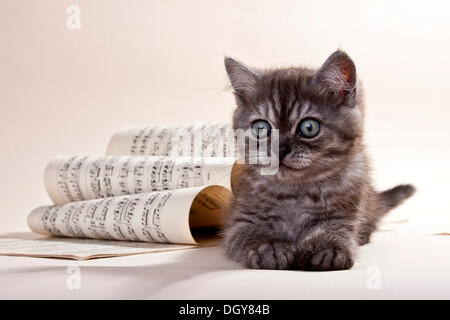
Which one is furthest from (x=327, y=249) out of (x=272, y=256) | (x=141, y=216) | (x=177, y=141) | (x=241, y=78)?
(x=177, y=141)

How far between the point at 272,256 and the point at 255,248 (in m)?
0.10

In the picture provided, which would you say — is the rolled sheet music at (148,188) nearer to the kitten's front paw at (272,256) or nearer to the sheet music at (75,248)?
the sheet music at (75,248)

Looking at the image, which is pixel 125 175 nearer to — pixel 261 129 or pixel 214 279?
pixel 261 129

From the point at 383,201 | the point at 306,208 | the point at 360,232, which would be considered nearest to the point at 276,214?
the point at 306,208

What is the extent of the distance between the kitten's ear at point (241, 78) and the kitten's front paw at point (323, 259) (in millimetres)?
612

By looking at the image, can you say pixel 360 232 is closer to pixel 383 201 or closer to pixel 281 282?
pixel 383 201

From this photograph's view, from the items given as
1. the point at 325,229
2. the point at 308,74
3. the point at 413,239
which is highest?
the point at 308,74

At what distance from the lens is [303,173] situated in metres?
1.97

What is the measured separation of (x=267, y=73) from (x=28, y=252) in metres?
1.08

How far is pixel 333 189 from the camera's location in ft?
6.93

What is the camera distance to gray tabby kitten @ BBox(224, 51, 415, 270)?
1.90 m

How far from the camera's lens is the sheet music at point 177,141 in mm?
2781

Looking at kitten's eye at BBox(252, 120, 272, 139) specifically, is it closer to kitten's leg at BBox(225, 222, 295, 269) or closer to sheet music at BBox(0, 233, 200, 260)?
A: kitten's leg at BBox(225, 222, 295, 269)

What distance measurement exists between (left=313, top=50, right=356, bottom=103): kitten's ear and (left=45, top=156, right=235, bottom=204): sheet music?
2.27 ft
